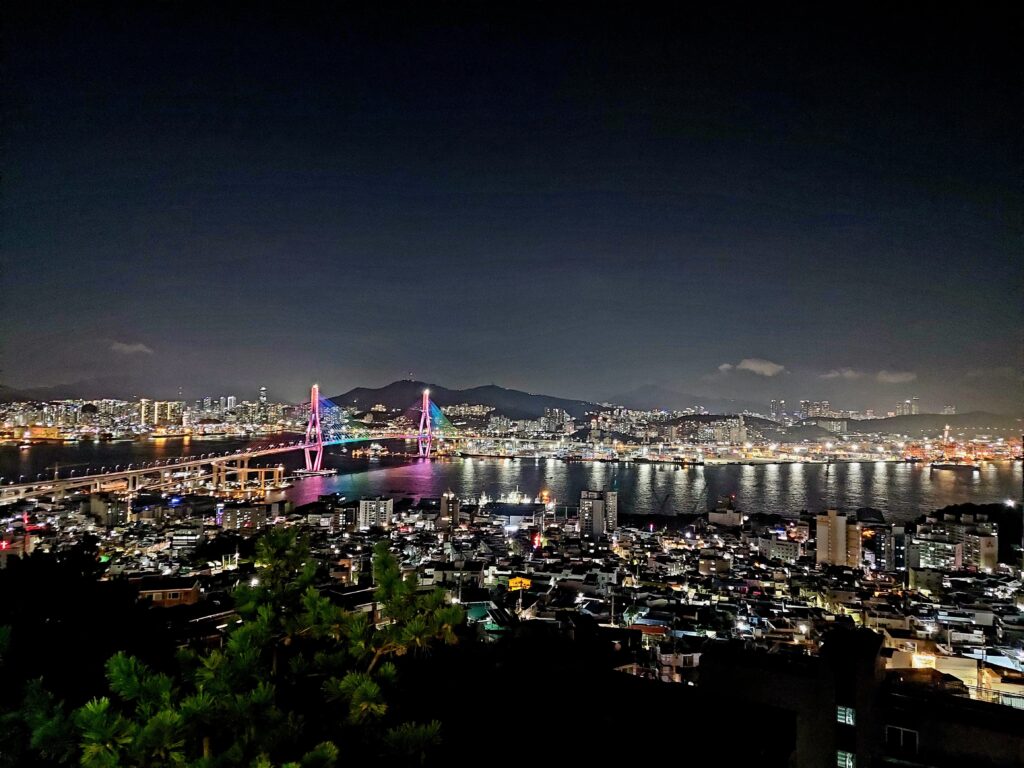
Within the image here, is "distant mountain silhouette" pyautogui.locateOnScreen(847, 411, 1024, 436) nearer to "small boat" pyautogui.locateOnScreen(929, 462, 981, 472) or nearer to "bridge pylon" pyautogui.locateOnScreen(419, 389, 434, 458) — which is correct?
"small boat" pyautogui.locateOnScreen(929, 462, 981, 472)

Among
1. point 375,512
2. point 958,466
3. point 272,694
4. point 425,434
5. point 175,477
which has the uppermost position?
point 272,694

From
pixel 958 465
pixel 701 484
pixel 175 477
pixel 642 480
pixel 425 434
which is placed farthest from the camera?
pixel 425 434

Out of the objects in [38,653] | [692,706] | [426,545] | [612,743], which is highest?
[38,653]

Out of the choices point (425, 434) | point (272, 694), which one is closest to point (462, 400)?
point (425, 434)

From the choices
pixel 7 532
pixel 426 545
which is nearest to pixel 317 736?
pixel 426 545

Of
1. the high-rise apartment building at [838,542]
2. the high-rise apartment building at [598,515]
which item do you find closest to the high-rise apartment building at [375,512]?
the high-rise apartment building at [598,515]

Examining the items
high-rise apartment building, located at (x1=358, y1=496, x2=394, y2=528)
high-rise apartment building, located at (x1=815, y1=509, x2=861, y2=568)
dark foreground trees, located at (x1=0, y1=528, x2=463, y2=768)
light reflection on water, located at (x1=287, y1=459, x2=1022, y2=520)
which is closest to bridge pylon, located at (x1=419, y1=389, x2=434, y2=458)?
light reflection on water, located at (x1=287, y1=459, x2=1022, y2=520)

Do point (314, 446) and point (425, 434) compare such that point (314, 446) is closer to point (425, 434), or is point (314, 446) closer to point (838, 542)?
point (425, 434)

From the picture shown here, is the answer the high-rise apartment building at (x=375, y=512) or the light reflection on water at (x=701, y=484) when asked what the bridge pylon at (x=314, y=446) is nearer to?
the light reflection on water at (x=701, y=484)

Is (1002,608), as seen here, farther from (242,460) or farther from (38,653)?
(242,460)
